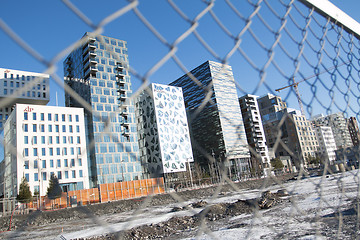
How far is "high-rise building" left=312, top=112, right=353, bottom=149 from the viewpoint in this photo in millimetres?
1950

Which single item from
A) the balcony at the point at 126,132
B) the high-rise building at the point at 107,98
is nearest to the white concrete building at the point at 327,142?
the high-rise building at the point at 107,98

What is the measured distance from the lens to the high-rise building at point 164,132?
33.5 meters

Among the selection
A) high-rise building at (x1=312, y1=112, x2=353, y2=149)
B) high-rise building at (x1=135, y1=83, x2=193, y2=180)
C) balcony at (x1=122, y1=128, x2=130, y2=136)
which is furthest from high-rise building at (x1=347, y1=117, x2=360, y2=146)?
balcony at (x1=122, y1=128, x2=130, y2=136)

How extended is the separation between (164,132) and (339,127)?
107 feet

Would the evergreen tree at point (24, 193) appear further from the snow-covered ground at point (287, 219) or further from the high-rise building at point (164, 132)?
the high-rise building at point (164, 132)

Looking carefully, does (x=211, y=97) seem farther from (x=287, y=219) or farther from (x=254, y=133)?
(x=287, y=219)

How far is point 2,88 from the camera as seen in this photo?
1531 inches

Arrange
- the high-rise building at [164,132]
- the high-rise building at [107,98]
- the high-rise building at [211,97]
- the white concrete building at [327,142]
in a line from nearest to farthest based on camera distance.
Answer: the high-rise building at [211,97] < the white concrete building at [327,142] < the high-rise building at [107,98] < the high-rise building at [164,132]

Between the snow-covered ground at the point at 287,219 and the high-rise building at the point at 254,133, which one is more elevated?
the high-rise building at the point at 254,133

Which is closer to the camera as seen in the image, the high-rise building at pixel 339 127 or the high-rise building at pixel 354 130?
the high-rise building at pixel 339 127

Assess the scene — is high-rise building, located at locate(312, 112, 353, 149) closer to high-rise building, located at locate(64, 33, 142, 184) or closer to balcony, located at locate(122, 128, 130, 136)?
high-rise building, located at locate(64, 33, 142, 184)

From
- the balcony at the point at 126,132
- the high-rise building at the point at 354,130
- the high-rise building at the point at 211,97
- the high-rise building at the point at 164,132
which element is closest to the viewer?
the high-rise building at the point at 211,97

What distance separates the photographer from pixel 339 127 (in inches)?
81.2

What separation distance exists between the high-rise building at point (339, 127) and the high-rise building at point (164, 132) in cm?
3036
